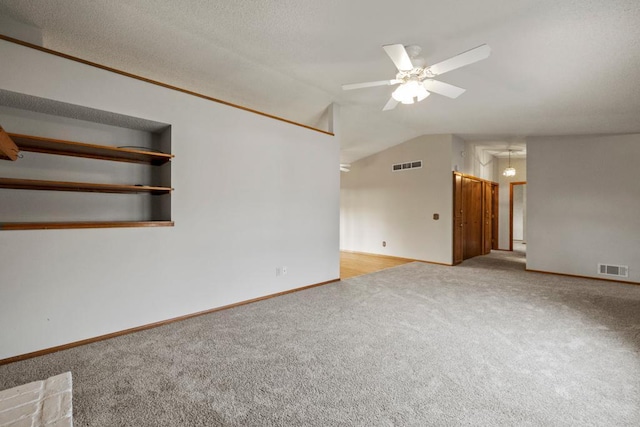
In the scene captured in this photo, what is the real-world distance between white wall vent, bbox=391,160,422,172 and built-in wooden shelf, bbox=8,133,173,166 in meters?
5.25

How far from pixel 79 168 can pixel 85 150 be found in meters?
0.22

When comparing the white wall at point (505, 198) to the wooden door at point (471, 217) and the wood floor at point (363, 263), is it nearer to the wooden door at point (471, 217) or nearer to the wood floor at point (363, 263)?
the wooden door at point (471, 217)

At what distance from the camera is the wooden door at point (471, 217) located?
6633 millimetres

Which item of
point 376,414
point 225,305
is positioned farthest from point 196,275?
point 376,414

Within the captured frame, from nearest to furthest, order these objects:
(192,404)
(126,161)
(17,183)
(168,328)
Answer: (192,404)
(17,183)
(168,328)
(126,161)

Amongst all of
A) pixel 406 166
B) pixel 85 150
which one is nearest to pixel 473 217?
pixel 406 166

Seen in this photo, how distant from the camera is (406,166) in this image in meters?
6.74

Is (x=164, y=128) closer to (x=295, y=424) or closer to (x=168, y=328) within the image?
(x=168, y=328)

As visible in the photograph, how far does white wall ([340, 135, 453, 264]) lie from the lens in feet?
20.2

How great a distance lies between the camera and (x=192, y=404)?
1.69 metres

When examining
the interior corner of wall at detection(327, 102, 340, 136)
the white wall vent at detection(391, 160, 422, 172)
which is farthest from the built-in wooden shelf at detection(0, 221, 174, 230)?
the white wall vent at detection(391, 160, 422, 172)

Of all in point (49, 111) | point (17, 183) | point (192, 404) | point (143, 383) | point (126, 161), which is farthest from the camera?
point (126, 161)

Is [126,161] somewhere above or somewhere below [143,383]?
above

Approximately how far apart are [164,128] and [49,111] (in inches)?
36.0
